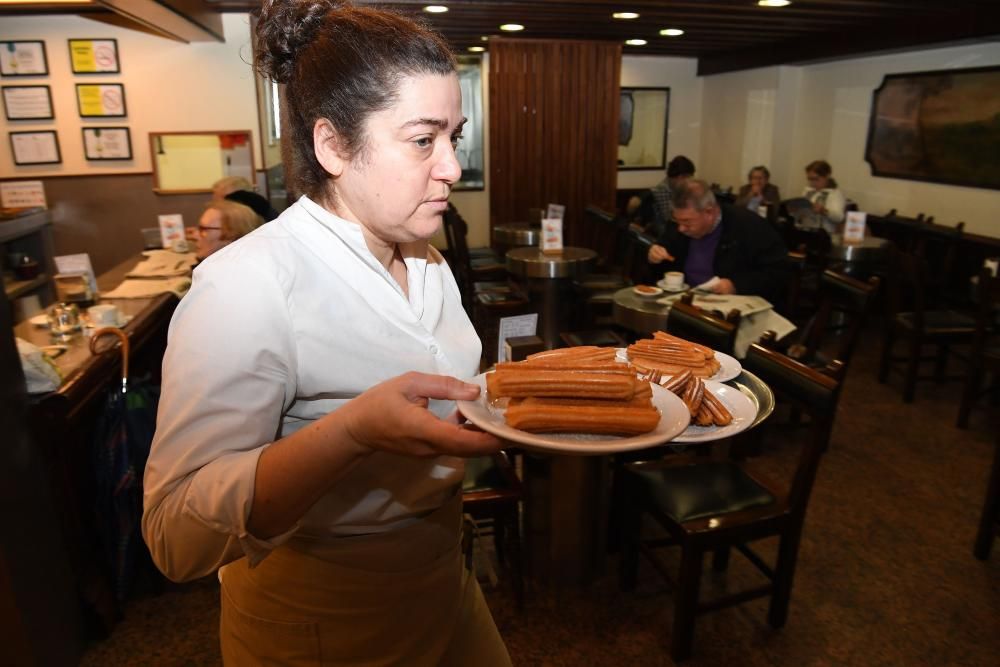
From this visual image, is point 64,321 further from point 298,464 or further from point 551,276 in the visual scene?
point 551,276

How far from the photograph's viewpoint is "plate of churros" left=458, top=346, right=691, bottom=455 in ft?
3.23

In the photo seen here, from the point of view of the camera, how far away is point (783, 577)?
2.36 m

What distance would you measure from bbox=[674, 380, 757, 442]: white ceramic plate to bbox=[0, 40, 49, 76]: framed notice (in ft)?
21.4

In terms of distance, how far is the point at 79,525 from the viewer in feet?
7.54

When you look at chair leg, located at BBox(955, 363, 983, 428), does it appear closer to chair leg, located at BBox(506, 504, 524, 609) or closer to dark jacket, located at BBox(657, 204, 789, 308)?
dark jacket, located at BBox(657, 204, 789, 308)

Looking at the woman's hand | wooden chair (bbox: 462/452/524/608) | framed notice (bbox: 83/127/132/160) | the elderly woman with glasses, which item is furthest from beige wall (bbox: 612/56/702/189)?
the woman's hand

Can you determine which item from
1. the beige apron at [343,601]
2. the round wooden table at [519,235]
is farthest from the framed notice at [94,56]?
the beige apron at [343,601]

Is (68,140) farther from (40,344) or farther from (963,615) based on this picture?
(963,615)

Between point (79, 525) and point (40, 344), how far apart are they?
834 millimetres

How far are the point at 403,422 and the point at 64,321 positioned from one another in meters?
2.70

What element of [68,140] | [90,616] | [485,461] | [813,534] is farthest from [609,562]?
[68,140]

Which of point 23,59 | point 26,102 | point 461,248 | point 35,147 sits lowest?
point 461,248

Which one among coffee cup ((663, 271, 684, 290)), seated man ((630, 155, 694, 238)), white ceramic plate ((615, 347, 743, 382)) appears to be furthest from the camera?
seated man ((630, 155, 694, 238))

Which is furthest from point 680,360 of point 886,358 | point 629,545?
point 886,358
